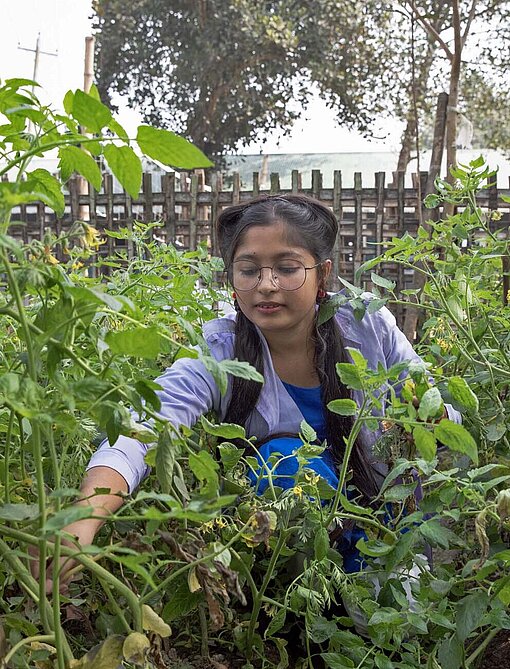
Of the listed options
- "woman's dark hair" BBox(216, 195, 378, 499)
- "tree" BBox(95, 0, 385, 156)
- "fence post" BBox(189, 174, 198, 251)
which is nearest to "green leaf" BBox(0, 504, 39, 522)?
"woman's dark hair" BBox(216, 195, 378, 499)

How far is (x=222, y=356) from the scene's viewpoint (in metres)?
2.03

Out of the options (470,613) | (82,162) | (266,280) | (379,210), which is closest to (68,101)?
(82,162)

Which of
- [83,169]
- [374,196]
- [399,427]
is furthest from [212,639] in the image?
[374,196]

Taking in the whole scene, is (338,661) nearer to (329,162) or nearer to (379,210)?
(379,210)

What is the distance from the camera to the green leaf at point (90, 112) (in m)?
0.79

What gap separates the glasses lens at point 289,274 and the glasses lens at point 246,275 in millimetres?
41

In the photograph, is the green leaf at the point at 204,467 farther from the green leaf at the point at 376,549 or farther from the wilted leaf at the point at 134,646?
the green leaf at the point at 376,549

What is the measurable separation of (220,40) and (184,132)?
7.17 feet

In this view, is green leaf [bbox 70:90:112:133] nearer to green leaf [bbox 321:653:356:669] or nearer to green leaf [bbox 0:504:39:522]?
green leaf [bbox 0:504:39:522]

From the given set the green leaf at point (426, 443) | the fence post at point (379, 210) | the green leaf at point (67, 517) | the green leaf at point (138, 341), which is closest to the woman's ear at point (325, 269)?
the green leaf at point (426, 443)

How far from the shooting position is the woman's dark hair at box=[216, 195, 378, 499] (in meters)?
1.95

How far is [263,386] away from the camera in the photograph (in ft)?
6.57

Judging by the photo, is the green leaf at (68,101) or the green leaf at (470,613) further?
the green leaf at (470,613)

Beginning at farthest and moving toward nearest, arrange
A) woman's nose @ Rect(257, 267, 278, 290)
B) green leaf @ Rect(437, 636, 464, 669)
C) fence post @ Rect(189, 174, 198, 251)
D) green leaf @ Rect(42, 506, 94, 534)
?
fence post @ Rect(189, 174, 198, 251)
woman's nose @ Rect(257, 267, 278, 290)
green leaf @ Rect(437, 636, 464, 669)
green leaf @ Rect(42, 506, 94, 534)
